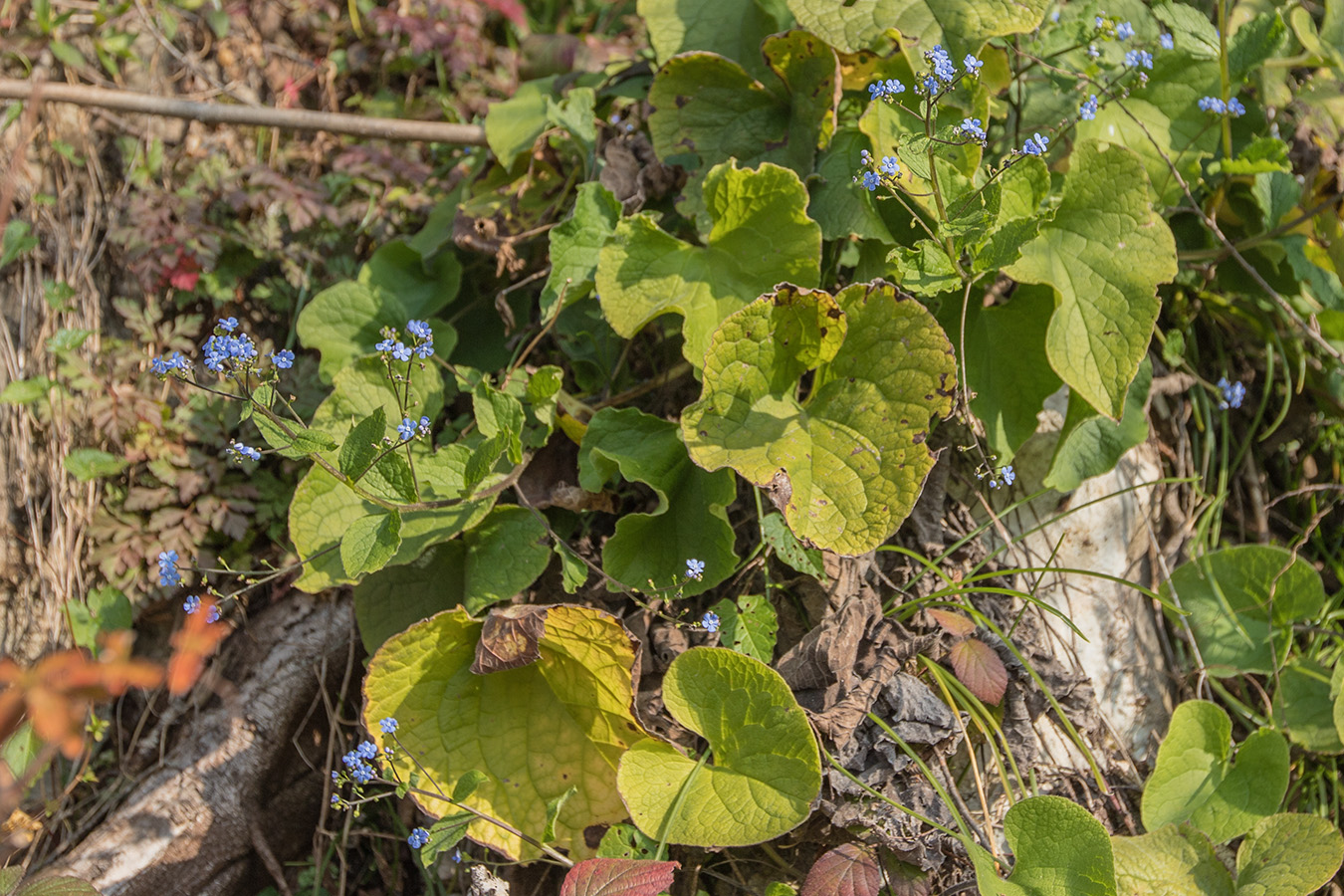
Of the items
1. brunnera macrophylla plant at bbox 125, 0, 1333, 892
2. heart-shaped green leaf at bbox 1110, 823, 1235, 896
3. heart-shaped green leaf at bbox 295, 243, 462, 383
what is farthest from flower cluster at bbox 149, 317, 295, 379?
heart-shaped green leaf at bbox 1110, 823, 1235, 896

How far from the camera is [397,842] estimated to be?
2.14 metres

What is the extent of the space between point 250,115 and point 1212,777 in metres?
2.79

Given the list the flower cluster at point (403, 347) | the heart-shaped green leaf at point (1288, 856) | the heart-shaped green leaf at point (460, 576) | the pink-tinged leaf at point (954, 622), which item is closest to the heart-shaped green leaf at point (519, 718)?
the heart-shaped green leaf at point (460, 576)

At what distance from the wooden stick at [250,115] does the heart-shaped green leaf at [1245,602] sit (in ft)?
6.97

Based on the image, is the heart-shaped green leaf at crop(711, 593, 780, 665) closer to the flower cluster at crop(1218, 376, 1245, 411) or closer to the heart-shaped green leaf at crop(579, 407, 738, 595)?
the heart-shaped green leaf at crop(579, 407, 738, 595)

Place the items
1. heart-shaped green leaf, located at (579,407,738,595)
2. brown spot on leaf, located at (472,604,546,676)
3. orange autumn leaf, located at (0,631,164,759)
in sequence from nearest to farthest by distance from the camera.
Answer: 1. orange autumn leaf, located at (0,631,164,759)
2. brown spot on leaf, located at (472,604,546,676)
3. heart-shaped green leaf, located at (579,407,738,595)

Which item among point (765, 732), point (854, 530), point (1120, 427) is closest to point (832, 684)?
point (765, 732)

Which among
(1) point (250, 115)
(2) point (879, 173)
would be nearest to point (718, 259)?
(2) point (879, 173)

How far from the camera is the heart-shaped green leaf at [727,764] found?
1.56 m

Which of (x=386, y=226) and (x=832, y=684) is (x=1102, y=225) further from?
(x=386, y=226)

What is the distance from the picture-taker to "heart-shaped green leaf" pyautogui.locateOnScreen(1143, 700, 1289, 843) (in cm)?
177

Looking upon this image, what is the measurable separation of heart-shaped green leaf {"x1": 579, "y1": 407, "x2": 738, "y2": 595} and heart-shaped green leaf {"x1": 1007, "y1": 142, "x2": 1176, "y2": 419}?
72 centimetres

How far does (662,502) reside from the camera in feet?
6.15

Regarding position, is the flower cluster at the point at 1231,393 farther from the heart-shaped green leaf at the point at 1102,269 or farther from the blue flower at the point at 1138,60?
the blue flower at the point at 1138,60
